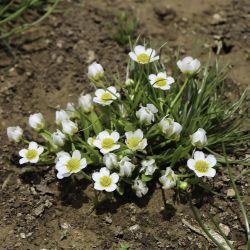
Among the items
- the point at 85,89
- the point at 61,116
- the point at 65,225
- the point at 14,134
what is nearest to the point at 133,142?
the point at 61,116

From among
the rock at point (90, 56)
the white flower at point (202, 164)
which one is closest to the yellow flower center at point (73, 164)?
the white flower at point (202, 164)

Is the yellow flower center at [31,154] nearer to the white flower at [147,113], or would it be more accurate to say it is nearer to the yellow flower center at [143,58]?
the white flower at [147,113]

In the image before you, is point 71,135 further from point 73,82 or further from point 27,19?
point 27,19

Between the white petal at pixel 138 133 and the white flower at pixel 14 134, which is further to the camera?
the white flower at pixel 14 134

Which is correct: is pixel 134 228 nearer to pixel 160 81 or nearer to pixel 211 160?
pixel 211 160

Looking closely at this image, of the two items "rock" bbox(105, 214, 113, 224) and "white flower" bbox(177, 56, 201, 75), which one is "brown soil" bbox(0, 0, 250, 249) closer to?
"rock" bbox(105, 214, 113, 224)

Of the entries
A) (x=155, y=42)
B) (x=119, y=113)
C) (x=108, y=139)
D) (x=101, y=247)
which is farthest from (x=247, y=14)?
(x=101, y=247)
